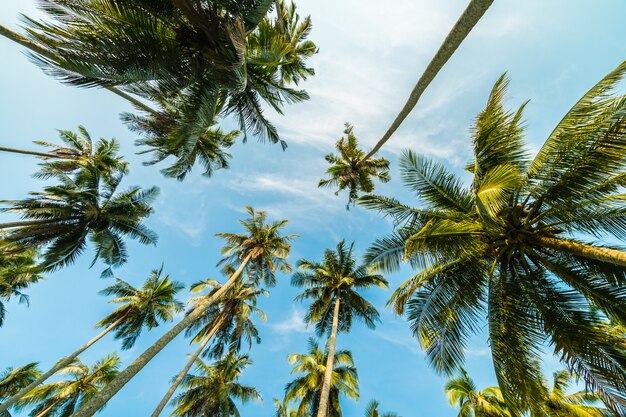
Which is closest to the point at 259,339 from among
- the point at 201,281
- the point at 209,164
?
the point at 201,281

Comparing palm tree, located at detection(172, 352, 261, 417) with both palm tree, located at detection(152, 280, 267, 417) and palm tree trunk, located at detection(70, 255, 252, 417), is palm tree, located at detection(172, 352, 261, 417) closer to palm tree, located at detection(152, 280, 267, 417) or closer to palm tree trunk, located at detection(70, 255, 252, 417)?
palm tree, located at detection(152, 280, 267, 417)

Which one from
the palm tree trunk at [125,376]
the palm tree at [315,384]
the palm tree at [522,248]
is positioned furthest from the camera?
the palm tree at [315,384]

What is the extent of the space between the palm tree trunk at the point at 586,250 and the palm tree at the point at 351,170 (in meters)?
13.3

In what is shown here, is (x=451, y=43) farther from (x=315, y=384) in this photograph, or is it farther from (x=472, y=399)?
(x=315, y=384)

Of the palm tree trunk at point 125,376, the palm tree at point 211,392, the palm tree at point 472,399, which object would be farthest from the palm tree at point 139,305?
the palm tree at point 472,399

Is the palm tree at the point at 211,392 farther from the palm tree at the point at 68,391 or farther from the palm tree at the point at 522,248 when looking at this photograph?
the palm tree at the point at 522,248

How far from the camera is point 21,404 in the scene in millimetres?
17672

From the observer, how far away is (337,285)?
18938mm

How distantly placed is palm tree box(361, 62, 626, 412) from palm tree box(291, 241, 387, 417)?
11331mm

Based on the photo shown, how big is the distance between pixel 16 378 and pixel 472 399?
1335 inches

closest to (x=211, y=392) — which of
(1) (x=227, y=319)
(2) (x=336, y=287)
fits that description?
(1) (x=227, y=319)

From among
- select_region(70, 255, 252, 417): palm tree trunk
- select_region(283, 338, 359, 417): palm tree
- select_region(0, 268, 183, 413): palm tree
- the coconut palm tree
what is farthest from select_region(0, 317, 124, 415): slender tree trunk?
select_region(283, 338, 359, 417): palm tree

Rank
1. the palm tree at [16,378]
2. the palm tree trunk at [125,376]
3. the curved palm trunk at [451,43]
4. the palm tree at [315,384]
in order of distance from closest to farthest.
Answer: the curved palm trunk at [451,43], the palm tree trunk at [125,376], the palm tree at [315,384], the palm tree at [16,378]

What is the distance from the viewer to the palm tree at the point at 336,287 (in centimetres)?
1914
